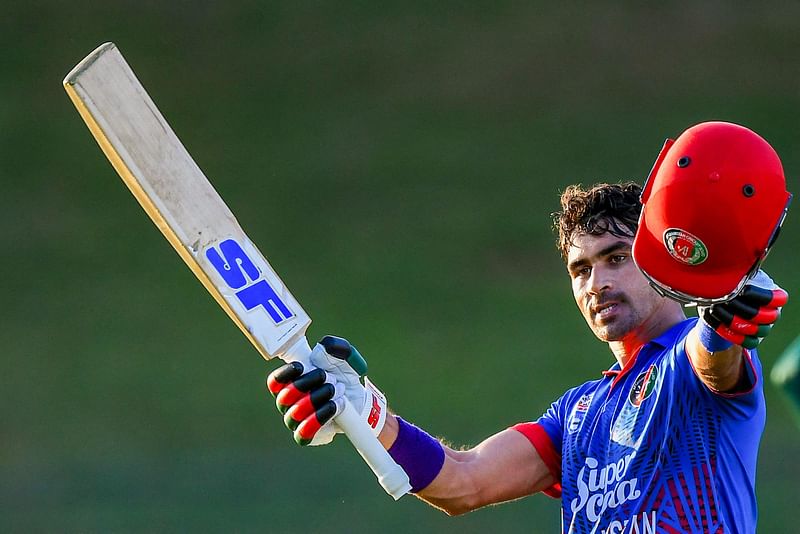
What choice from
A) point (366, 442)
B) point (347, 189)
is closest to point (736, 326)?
point (366, 442)

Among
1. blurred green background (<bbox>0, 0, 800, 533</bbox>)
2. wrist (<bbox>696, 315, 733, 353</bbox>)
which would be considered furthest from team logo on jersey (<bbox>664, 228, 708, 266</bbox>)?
blurred green background (<bbox>0, 0, 800, 533</bbox>)

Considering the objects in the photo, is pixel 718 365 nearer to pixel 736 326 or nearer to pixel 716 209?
pixel 736 326

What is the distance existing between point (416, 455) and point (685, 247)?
42.7 inches

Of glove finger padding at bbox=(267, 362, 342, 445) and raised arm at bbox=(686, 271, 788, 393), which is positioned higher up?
→ glove finger padding at bbox=(267, 362, 342, 445)

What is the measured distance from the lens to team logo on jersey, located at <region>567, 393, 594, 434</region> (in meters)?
3.00

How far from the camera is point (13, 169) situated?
9.80m

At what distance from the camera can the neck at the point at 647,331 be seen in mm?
2963

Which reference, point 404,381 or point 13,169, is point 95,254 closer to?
point 13,169

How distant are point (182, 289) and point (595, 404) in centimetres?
664

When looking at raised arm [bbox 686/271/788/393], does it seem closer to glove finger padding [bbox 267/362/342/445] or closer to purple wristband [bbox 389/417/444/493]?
glove finger padding [bbox 267/362/342/445]

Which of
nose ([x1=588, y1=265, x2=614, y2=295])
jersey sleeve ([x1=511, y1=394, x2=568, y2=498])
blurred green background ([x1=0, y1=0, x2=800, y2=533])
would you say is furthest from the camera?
blurred green background ([x1=0, y1=0, x2=800, y2=533])

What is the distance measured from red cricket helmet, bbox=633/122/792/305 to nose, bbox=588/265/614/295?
695 millimetres

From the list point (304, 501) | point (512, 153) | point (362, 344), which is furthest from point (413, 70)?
point (304, 501)

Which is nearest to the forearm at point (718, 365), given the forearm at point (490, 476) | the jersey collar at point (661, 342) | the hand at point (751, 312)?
the hand at point (751, 312)
